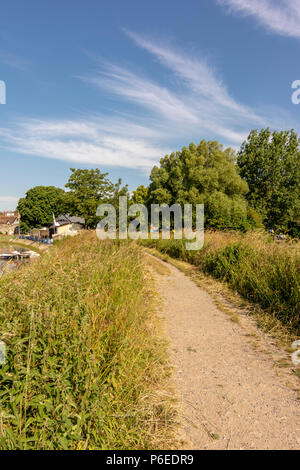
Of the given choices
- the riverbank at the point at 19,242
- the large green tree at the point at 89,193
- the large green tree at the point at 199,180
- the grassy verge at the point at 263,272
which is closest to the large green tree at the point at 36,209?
the large green tree at the point at 89,193

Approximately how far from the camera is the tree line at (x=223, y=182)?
91.2 ft

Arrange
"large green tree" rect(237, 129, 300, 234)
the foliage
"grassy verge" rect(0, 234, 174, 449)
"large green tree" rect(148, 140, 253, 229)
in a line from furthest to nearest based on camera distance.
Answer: the foliage
"large green tree" rect(237, 129, 300, 234)
"large green tree" rect(148, 140, 253, 229)
"grassy verge" rect(0, 234, 174, 449)

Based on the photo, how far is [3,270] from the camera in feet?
12.2

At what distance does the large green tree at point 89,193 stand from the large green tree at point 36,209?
31.9 m

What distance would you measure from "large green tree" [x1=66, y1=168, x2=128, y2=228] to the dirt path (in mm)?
26548

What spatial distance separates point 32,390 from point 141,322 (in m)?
2.20

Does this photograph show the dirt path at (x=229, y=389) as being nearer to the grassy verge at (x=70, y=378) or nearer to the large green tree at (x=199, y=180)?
the grassy verge at (x=70, y=378)

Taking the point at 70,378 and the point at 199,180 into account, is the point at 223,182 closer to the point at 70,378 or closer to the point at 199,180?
the point at 199,180

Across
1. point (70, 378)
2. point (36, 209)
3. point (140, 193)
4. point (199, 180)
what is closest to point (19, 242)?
point (70, 378)

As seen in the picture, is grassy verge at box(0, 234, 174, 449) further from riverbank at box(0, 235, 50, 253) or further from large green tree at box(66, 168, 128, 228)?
large green tree at box(66, 168, 128, 228)

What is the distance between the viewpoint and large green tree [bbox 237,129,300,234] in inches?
1251

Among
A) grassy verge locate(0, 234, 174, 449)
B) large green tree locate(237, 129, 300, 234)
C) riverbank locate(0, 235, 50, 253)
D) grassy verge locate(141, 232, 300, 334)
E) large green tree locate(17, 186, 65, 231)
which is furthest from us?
large green tree locate(17, 186, 65, 231)

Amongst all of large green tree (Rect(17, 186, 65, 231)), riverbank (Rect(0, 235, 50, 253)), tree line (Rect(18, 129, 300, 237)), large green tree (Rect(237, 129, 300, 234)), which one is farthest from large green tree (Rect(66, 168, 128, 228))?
large green tree (Rect(17, 186, 65, 231))
